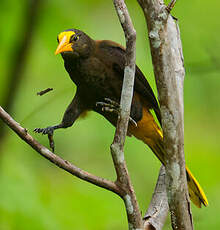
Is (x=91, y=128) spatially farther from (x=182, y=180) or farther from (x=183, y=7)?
(x=182, y=180)

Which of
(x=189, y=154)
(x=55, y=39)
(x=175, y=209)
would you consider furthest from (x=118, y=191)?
(x=189, y=154)

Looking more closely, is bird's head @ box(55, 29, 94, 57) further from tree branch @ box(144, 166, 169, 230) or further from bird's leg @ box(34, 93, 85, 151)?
tree branch @ box(144, 166, 169, 230)

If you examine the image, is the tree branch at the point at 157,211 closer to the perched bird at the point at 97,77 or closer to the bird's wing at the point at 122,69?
the perched bird at the point at 97,77

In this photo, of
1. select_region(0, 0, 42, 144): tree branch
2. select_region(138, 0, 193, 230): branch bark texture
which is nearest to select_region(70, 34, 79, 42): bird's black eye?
select_region(0, 0, 42, 144): tree branch

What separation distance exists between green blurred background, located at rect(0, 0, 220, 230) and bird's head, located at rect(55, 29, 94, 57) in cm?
16

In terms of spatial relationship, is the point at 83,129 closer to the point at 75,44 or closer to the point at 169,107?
the point at 75,44

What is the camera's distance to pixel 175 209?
2.61m

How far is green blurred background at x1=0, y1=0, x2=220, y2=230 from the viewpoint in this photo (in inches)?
142

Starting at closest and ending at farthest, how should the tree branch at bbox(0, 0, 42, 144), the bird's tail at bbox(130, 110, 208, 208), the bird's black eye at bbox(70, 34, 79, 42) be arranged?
the tree branch at bbox(0, 0, 42, 144) < the bird's black eye at bbox(70, 34, 79, 42) < the bird's tail at bbox(130, 110, 208, 208)

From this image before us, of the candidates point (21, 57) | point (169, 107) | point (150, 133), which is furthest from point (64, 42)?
point (169, 107)

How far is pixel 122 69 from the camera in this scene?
3.78 meters

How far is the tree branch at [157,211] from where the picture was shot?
2.91 meters

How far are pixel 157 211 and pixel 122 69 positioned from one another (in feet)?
3.73

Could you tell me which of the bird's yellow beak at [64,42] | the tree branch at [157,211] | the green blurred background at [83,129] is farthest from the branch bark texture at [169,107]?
the bird's yellow beak at [64,42]
